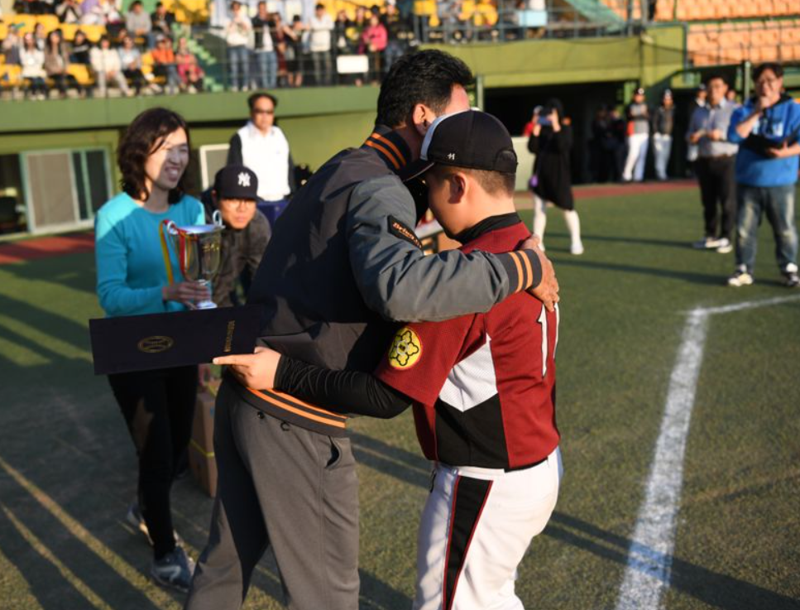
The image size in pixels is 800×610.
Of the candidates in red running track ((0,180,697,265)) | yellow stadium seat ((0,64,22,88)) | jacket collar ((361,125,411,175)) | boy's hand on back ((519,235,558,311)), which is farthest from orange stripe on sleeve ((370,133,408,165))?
yellow stadium seat ((0,64,22,88))

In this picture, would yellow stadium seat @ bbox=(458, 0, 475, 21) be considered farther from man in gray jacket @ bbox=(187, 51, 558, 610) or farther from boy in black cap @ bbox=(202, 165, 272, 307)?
man in gray jacket @ bbox=(187, 51, 558, 610)

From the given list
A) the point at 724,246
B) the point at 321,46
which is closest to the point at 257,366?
the point at 724,246

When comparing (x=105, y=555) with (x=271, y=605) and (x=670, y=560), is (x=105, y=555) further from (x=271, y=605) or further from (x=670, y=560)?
(x=670, y=560)

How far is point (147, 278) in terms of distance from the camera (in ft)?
13.3

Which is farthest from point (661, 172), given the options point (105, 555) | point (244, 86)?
point (105, 555)

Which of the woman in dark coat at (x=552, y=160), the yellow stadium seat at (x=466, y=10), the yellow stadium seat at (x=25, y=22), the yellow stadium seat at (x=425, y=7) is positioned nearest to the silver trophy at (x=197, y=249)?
the woman in dark coat at (x=552, y=160)

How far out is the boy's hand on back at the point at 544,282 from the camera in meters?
2.44

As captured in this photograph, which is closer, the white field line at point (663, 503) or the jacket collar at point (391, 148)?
the jacket collar at point (391, 148)

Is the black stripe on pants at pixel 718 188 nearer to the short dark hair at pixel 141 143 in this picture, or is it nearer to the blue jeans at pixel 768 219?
the blue jeans at pixel 768 219

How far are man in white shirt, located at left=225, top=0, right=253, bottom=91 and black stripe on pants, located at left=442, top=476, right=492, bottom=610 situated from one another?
61.6 ft

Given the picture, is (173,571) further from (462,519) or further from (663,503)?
(663,503)

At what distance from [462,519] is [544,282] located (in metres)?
0.71

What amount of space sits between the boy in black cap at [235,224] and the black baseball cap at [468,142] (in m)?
3.03

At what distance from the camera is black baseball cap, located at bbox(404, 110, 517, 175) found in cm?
233
